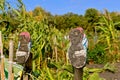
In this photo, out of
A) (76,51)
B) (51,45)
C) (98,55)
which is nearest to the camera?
(76,51)

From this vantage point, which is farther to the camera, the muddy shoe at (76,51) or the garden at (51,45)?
the garden at (51,45)

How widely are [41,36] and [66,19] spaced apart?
65.0 feet

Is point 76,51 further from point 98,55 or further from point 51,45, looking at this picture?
point 98,55

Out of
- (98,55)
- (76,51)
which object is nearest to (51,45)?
(98,55)

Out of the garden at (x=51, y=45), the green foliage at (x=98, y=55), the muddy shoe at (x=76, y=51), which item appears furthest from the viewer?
the green foliage at (x=98, y=55)

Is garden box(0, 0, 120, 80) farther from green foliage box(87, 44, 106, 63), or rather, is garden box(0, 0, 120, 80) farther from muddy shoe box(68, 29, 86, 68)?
muddy shoe box(68, 29, 86, 68)

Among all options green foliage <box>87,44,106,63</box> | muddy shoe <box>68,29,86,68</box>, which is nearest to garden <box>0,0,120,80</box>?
green foliage <box>87,44,106,63</box>

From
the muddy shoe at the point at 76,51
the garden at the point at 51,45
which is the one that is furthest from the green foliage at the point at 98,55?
the muddy shoe at the point at 76,51

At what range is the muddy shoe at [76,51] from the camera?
331cm

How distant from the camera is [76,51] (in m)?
3.34

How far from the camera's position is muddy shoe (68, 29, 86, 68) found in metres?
3.31

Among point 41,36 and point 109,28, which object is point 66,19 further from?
point 41,36

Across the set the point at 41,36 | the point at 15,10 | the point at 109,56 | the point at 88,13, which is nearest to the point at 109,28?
the point at 109,56

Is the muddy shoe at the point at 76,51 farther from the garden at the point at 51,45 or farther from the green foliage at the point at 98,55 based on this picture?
the green foliage at the point at 98,55
